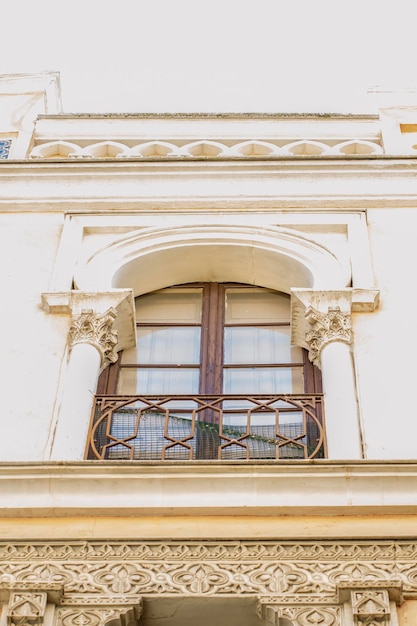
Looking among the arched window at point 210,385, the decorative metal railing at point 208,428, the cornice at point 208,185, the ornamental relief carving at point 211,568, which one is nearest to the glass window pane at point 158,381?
the arched window at point 210,385

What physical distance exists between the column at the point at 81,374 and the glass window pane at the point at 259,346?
3.26ft

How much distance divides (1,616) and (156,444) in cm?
202

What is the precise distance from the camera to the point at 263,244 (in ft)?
32.9

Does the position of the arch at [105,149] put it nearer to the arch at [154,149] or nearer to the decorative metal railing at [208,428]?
the arch at [154,149]

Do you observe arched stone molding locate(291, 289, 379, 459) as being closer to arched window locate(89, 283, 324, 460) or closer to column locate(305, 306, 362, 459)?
column locate(305, 306, 362, 459)

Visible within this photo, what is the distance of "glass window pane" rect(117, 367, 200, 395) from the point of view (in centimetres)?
920

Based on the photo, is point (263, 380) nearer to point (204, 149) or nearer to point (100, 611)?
point (100, 611)

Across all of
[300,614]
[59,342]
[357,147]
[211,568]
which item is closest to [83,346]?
[59,342]

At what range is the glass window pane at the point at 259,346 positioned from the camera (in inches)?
372

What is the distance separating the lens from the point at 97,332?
8.99m

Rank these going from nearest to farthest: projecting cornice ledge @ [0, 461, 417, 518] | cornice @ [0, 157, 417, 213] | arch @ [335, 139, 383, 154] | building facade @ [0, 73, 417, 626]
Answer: building facade @ [0, 73, 417, 626] → projecting cornice ledge @ [0, 461, 417, 518] → cornice @ [0, 157, 417, 213] → arch @ [335, 139, 383, 154]

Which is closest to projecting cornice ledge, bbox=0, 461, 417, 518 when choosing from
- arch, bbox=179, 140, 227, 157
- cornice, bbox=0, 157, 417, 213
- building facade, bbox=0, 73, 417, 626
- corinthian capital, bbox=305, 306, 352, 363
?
building facade, bbox=0, 73, 417, 626

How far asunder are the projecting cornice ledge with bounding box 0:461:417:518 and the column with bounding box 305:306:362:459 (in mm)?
620

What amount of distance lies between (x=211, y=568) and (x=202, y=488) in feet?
1.88
